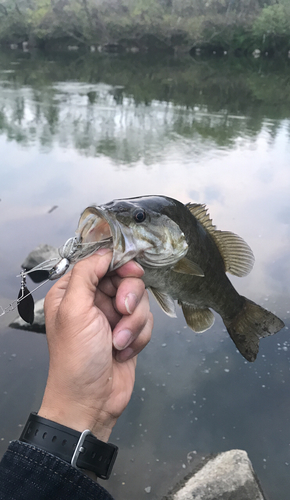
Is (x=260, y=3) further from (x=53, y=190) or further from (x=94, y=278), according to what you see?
(x=94, y=278)

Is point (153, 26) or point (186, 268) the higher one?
point (153, 26)

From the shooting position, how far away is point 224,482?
303 centimetres

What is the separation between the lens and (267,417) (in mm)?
3844

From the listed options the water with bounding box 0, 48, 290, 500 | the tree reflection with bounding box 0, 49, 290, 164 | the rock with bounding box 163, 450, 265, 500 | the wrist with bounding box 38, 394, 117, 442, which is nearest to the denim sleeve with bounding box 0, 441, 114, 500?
the wrist with bounding box 38, 394, 117, 442

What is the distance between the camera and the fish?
181 centimetres

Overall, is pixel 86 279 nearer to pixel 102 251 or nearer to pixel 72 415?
pixel 102 251

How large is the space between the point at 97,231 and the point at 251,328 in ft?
4.12

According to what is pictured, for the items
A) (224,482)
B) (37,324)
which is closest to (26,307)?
(224,482)

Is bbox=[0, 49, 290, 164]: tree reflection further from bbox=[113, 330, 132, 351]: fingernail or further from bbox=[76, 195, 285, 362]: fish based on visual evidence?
bbox=[113, 330, 132, 351]: fingernail

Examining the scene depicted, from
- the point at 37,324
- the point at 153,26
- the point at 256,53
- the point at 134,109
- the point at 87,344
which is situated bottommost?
the point at 37,324

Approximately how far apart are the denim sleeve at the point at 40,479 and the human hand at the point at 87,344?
0.21 m

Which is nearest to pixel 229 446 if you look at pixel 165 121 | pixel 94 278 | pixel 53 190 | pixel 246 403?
pixel 246 403

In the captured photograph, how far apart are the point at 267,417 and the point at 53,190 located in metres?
6.47

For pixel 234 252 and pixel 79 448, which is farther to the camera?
pixel 234 252
